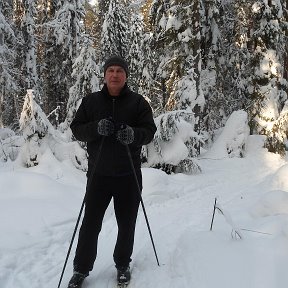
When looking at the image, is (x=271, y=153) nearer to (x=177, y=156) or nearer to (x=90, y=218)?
(x=177, y=156)

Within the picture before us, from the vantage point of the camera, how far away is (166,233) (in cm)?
576

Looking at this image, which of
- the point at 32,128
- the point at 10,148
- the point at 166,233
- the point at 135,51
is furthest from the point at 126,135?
the point at 135,51

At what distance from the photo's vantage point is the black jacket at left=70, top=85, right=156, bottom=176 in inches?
154

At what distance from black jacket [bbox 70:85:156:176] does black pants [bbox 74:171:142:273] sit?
112 millimetres

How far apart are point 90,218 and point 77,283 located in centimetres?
65

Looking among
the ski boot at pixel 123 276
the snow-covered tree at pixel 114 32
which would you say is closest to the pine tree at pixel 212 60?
the snow-covered tree at pixel 114 32

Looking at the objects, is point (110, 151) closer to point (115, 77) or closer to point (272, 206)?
point (115, 77)

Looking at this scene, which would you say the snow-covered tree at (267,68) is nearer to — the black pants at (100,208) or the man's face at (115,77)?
the black pants at (100,208)

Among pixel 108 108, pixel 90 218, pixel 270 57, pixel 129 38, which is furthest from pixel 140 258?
pixel 129 38

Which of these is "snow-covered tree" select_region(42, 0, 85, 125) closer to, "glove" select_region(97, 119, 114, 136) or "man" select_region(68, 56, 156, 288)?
"man" select_region(68, 56, 156, 288)

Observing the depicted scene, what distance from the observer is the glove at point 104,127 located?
12.0 feet

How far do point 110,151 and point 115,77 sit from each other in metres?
0.71

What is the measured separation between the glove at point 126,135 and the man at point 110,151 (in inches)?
2.1

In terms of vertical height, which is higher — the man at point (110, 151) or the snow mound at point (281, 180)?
the man at point (110, 151)
